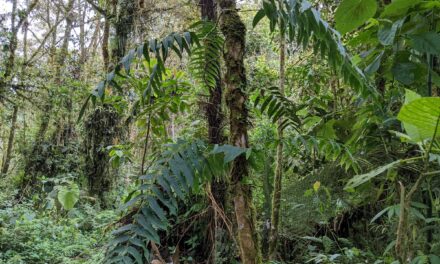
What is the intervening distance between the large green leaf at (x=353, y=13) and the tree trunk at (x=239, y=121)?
0.49 meters

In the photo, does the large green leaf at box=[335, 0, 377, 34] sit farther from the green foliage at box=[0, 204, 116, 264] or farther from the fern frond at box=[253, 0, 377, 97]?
the green foliage at box=[0, 204, 116, 264]

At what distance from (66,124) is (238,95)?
283 inches

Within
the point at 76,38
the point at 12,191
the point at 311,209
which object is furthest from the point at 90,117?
the point at 311,209

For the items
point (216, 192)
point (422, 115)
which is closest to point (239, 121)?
point (422, 115)

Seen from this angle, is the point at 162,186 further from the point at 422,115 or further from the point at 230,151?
the point at 422,115

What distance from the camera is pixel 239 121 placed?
1540 millimetres

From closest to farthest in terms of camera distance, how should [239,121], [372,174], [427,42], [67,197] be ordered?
1. [372,174]
2. [427,42]
3. [239,121]
4. [67,197]

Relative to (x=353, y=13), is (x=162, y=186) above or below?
below

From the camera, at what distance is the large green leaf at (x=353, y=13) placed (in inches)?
45.2

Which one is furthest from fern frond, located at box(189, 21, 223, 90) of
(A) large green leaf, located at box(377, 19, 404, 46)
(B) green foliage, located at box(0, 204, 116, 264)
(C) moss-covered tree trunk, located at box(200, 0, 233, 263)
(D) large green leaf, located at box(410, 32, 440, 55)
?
(B) green foliage, located at box(0, 204, 116, 264)

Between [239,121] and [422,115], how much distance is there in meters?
0.81

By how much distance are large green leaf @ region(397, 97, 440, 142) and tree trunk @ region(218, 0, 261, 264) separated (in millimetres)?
740

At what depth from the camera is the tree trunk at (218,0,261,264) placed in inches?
58.6

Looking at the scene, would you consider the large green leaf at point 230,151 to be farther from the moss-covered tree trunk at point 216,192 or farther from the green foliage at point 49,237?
the green foliage at point 49,237
